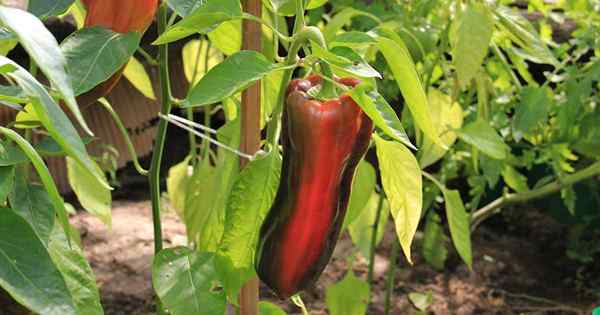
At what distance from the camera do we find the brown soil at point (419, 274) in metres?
1.64

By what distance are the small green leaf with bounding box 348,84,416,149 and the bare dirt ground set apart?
1000 mm

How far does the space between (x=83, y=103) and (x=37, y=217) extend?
0.10 meters

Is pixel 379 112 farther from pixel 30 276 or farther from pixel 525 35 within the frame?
pixel 525 35

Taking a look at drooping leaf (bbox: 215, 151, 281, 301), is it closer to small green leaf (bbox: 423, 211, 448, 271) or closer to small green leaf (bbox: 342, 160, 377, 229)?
small green leaf (bbox: 342, 160, 377, 229)

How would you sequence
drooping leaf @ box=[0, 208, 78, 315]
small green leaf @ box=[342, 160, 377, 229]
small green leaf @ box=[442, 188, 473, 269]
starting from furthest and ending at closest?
small green leaf @ box=[442, 188, 473, 269], small green leaf @ box=[342, 160, 377, 229], drooping leaf @ box=[0, 208, 78, 315]

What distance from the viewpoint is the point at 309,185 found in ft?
2.44

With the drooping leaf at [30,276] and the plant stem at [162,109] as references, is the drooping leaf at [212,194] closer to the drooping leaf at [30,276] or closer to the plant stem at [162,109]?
the plant stem at [162,109]

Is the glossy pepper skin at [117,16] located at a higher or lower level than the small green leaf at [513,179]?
higher

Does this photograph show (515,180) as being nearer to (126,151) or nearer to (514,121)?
(514,121)

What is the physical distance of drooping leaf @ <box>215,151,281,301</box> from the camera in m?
0.78

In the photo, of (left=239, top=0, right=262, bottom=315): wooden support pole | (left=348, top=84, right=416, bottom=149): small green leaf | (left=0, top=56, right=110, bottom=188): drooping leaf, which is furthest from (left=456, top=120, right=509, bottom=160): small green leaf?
(left=0, top=56, right=110, bottom=188): drooping leaf

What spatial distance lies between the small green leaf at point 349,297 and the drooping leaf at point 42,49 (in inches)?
32.7

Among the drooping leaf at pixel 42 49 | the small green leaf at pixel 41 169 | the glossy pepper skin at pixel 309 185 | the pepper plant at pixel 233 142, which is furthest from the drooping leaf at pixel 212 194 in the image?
the drooping leaf at pixel 42 49

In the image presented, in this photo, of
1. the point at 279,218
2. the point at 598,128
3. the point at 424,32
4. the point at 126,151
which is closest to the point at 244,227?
the point at 279,218
